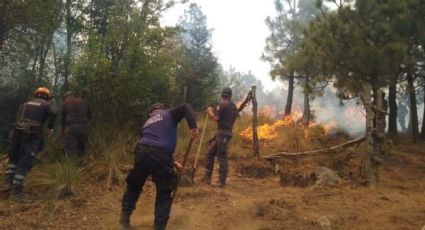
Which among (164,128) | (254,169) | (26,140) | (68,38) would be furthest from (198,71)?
(164,128)

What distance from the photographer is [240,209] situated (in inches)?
261

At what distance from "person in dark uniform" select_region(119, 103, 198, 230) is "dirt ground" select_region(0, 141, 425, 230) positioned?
22.2 inches

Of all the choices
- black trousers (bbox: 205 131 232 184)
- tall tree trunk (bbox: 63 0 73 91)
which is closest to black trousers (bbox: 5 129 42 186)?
black trousers (bbox: 205 131 232 184)

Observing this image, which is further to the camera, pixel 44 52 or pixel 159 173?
pixel 44 52

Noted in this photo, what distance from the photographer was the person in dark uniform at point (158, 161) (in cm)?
554

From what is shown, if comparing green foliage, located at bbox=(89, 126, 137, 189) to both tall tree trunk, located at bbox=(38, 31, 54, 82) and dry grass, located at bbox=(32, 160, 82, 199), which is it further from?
tall tree trunk, located at bbox=(38, 31, 54, 82)

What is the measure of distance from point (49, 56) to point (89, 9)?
214 cm

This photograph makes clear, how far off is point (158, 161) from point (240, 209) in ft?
5.54

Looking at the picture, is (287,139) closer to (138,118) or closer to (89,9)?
(138,118)

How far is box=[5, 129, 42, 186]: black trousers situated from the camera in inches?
288

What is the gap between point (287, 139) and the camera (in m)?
14.0

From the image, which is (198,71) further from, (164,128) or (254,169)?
(164,128)

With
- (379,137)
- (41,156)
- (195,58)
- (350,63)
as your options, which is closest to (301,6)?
(195,58)

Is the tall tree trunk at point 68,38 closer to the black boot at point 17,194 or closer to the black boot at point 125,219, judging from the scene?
the black boot at point 17,194
